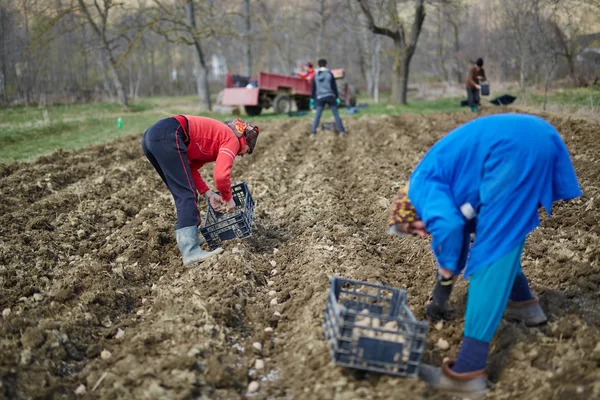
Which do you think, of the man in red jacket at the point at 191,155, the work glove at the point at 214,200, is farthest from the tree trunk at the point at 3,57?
the work glove at the point at 214,200

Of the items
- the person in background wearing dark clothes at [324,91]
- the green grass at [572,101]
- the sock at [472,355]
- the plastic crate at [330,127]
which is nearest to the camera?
the sock at [472,355]

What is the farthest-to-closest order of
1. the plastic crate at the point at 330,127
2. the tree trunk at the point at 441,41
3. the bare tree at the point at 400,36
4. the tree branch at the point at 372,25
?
the tree trunk at the point at 441,41 < the bare tree at the point at 400,36 < the tree branch at the point at 372,25 < the plastic crate at the point at 330,127

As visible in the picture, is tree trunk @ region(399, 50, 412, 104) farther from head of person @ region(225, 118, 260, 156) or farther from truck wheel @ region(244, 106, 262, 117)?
head of person @ region(225, 118, 260, 156)

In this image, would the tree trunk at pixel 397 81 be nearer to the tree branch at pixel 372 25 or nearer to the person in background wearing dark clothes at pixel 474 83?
the tree branch at pixel 372 25

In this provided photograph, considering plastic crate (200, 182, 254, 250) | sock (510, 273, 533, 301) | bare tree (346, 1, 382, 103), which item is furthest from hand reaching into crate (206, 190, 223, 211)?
bare tree (346, 1, 382, 103)

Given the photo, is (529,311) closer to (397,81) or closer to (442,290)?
(442,290)

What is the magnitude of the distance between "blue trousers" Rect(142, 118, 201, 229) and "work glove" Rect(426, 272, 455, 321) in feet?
7.66

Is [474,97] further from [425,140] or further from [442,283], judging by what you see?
[442,283]

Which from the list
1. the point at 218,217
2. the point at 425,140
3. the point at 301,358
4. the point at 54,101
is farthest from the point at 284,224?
the point at 54,101

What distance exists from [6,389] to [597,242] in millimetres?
4803

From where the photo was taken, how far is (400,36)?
19703mm

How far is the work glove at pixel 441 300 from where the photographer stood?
3.29 meters

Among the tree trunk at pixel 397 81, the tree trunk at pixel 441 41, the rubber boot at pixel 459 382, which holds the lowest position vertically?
the rubber boot at pixel 459 382

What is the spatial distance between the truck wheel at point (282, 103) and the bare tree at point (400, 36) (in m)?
4.17
